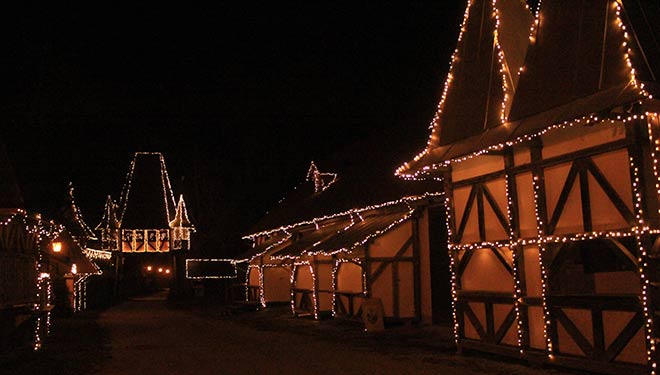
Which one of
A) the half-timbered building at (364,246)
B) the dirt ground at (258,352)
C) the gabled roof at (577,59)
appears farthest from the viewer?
the half-timbered building at (364,246)

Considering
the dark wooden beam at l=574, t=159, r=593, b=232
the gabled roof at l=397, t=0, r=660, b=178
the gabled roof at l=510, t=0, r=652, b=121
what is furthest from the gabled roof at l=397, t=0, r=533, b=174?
the dark wooden beam at l=574, t=159, r=593, b=232

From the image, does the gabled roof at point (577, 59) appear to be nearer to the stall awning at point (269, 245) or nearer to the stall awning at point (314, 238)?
the stall awning at point (314, 238)

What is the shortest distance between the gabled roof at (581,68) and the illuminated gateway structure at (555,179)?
0.9 inches

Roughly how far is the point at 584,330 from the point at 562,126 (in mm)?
3427

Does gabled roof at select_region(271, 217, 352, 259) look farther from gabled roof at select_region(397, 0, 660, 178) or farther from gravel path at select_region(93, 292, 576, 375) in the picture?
gabled roof at select_region(397, 0, 660, 178)

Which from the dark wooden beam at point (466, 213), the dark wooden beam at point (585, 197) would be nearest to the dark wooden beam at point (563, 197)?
the dark wooden beam at point (585, 197)

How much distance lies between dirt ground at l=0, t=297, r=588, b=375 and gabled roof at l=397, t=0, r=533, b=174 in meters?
4.23

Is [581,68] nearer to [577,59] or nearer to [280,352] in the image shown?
[577,59]

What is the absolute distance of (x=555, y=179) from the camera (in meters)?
12.2

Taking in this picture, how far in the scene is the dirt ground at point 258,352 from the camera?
43.6 feet

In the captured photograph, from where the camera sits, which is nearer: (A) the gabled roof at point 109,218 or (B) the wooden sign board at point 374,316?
(B) the wooden sign board at point 374,316

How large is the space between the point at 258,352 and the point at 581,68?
9.45 meters

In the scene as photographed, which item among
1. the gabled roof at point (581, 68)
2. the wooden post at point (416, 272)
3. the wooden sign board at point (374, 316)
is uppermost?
the gabled roof at point (581, 68)

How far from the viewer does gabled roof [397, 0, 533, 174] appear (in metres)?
13.7
